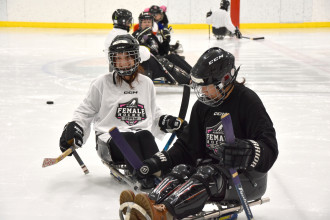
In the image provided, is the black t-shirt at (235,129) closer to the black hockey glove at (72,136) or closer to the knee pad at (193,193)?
the knee pad at (193,193)

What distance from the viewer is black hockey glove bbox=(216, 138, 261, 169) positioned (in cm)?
215

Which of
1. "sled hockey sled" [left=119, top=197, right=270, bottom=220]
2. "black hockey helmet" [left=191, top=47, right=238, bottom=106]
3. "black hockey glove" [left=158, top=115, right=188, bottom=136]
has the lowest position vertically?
"sled hockey sled" [left=119, top=197, right=270, bottom=220]

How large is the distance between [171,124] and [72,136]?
1.78 ft

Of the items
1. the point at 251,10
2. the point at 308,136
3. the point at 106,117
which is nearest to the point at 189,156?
the point at 106,117

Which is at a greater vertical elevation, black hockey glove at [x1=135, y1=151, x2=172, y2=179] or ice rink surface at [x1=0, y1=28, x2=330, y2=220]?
black hockey glove at [x1=135, y1=151, x2=172, y2=179]

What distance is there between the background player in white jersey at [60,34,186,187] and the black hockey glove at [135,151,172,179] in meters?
0.49

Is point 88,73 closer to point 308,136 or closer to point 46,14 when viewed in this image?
point 308,136

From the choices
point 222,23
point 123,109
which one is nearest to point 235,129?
point 123,109

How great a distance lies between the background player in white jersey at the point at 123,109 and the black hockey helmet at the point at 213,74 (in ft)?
2.32

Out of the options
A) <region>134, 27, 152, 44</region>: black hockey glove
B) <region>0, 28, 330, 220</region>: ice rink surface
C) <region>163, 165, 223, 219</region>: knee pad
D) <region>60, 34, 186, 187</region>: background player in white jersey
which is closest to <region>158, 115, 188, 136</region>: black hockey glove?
<region>60, 34, 186, 187</region>: background player in white jersey

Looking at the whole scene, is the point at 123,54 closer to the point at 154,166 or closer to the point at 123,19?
the point at 154,166

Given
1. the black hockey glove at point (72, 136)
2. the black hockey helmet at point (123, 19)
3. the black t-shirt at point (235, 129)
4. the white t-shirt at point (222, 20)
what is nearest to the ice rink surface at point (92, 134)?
the black hockey glove at point (72, 136)

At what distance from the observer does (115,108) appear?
10.4 ft

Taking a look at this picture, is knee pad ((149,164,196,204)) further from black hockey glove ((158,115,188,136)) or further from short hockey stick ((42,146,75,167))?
short hockey stick ((42,146,75,167))
